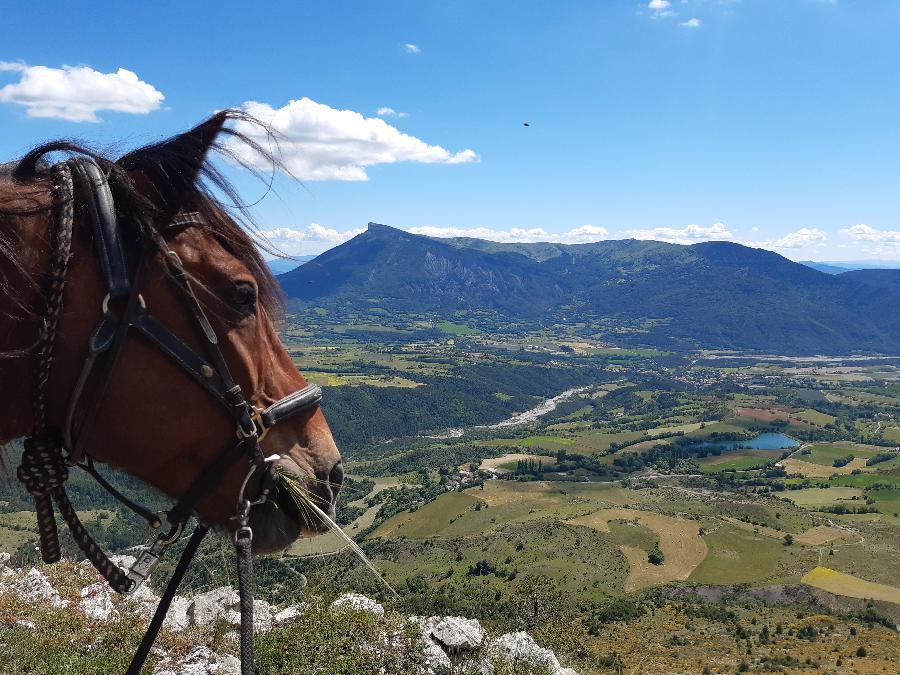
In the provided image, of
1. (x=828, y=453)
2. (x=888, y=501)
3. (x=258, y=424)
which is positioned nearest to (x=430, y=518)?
(x=888, y=501)

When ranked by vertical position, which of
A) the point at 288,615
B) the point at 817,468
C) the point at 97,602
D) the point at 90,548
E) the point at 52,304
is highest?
the point at 52,304

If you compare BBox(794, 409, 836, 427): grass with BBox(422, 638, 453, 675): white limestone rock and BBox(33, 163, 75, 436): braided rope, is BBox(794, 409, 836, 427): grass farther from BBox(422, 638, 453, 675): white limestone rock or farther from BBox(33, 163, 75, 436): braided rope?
BBox(33, 163, 75, 436): braided rope

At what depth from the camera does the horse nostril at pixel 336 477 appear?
221 cm

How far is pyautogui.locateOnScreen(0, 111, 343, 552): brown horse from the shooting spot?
1.81m

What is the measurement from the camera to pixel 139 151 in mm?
2123

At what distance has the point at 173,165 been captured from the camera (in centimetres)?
209

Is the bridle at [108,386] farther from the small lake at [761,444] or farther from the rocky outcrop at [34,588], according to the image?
the small lake at [761,444]

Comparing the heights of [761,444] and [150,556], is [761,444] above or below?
below

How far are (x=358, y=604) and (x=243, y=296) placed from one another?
6.61 m

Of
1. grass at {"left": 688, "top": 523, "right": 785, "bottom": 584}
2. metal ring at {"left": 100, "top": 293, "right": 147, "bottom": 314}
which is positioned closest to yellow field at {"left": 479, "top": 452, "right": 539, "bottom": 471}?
grass at {"left": 688, "top": 523, "right": 785, "bottom": 584}

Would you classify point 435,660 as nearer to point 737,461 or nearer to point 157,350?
point 157,350

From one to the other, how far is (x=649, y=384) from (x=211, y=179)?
201 m

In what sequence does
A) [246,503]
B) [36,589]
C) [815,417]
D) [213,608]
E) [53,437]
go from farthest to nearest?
1. [815,417]
2. [36,589]
3. [213,608]
4. [246,503]
5. [53,437]

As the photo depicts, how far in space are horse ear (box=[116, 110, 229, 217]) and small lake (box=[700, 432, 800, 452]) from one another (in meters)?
135
